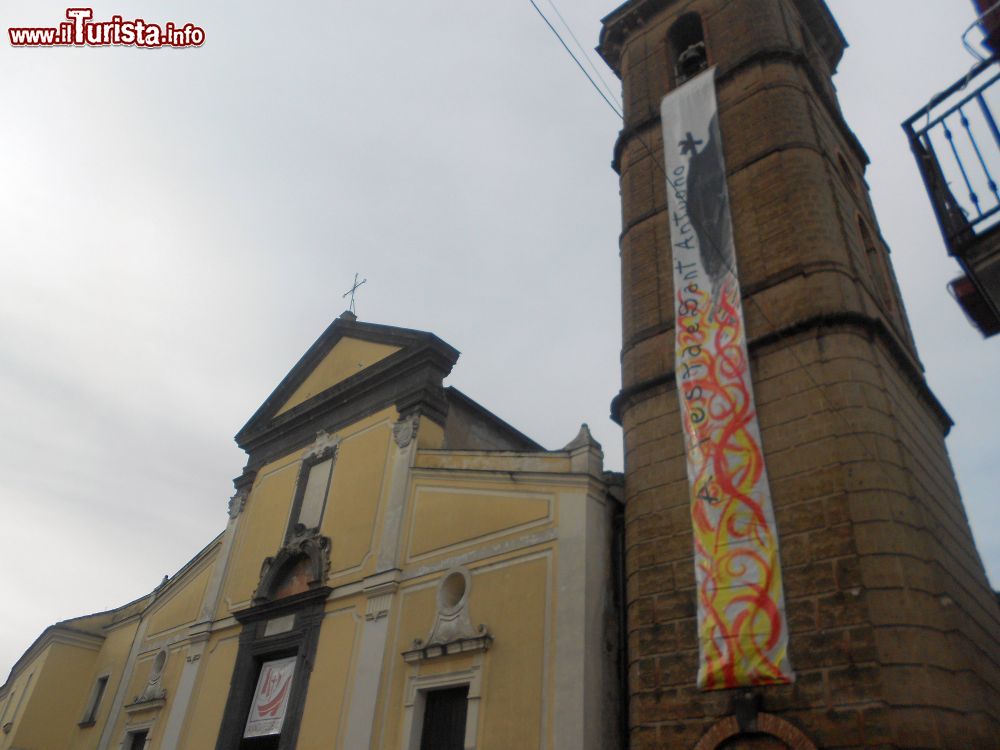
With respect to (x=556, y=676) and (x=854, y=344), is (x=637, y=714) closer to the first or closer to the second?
(x=556, y=676)

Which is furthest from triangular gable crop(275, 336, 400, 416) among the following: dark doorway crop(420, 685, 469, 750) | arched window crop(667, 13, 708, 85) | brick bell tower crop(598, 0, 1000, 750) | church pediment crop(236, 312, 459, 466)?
arched window crop(667, 13, 708, 85)

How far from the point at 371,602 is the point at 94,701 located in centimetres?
1112

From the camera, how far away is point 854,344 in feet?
27.7

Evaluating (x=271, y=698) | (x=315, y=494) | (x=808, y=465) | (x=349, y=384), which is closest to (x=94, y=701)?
(x=271, y=698)

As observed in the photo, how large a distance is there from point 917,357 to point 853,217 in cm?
220

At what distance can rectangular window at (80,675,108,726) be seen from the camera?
18.0m

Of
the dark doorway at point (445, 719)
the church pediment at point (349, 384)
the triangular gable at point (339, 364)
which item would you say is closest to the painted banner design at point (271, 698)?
the dark doorway at point (445, 719)

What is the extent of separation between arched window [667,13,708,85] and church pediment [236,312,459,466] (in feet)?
20.5

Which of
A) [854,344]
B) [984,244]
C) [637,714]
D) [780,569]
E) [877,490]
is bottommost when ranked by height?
[637,714]

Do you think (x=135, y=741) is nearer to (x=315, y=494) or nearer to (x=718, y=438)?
(x=315, y=494)

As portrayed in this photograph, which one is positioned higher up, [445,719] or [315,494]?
[315,494]

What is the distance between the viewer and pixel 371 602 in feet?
39.0

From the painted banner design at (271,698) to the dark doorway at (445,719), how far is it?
3.25 metres

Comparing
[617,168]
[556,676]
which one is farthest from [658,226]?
[556,676]
